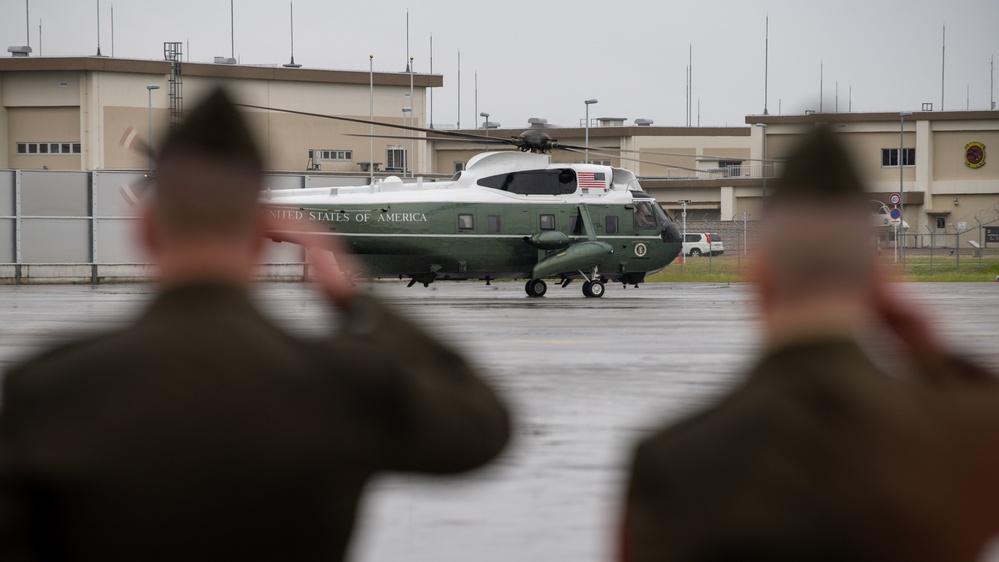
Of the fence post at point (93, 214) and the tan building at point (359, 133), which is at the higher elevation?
the tan building at point (359, 133)

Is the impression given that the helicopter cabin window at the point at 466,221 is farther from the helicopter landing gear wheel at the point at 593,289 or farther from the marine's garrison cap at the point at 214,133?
the marine's garrison cap at the point at 214,133

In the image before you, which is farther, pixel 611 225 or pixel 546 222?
pixel 611 225

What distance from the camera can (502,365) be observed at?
12820mm

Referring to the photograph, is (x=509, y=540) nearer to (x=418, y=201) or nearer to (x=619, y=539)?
(x=619, y=539)

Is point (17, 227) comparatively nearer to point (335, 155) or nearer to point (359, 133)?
point (359, 133)

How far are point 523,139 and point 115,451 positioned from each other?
76.7 feet

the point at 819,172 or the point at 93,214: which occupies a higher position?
the point at 93,214

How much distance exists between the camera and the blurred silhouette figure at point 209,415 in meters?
2.01

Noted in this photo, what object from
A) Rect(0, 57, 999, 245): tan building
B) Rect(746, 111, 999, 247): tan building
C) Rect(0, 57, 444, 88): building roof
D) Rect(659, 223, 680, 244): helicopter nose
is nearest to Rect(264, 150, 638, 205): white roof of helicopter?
Rect(659, 223, 680, 244): helicopter nose

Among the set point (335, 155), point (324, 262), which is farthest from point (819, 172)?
point (335, 155)

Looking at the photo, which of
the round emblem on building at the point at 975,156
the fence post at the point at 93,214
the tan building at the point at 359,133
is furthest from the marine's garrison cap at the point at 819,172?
the round emblem on building at the point at 975,156

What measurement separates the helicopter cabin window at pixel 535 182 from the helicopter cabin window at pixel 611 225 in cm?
110

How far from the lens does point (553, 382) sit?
11.6 metres

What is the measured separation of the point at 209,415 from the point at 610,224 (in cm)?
2566
